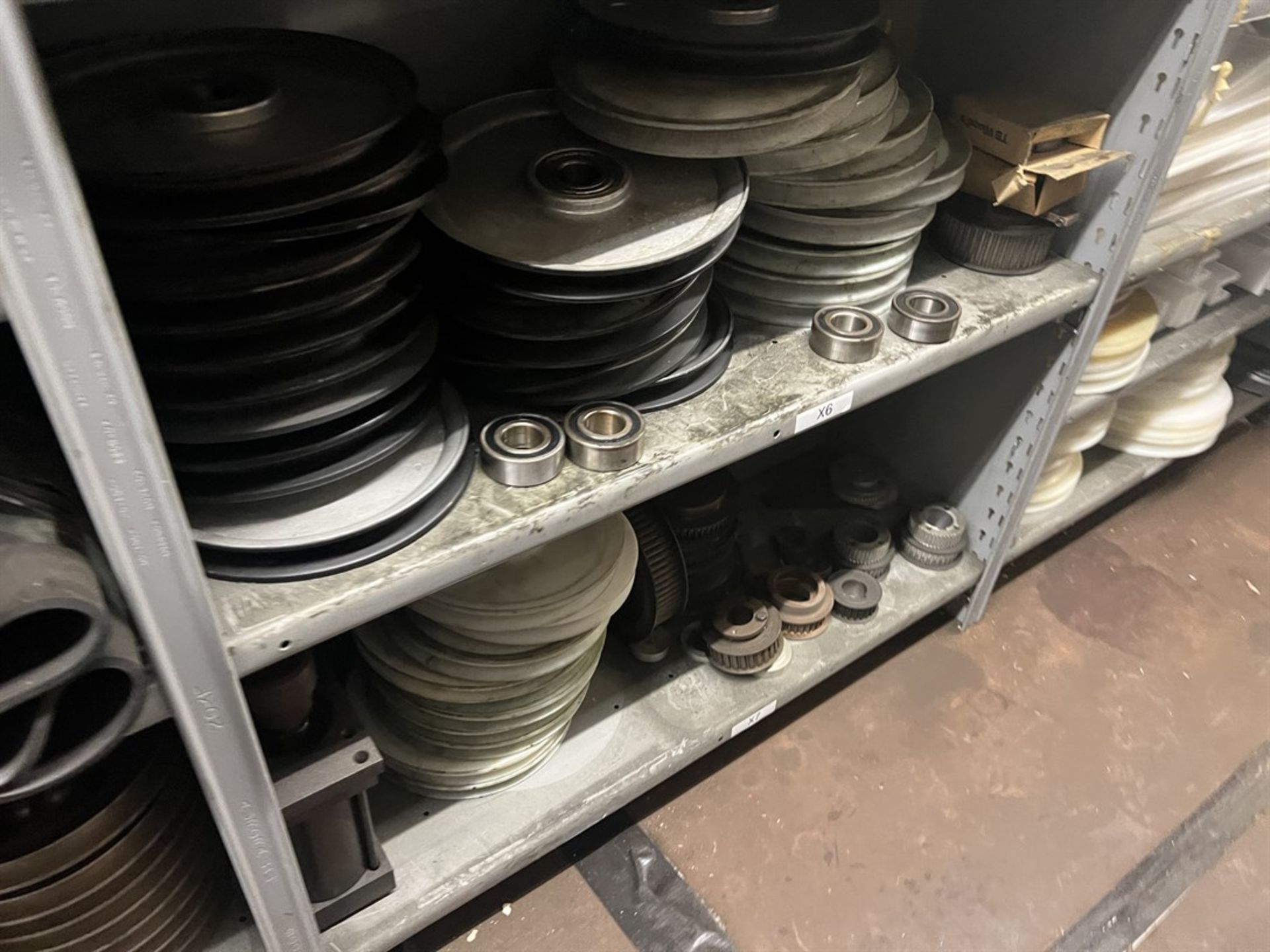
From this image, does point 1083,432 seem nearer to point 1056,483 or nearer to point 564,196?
point 1056,483

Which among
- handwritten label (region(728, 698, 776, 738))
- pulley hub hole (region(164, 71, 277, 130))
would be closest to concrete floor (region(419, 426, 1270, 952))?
handwritten label (region(728, 698, 776, 738))

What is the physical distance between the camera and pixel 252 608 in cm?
72

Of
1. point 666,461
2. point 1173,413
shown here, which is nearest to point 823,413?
point 666,461

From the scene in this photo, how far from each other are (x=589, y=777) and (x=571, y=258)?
0.73 m

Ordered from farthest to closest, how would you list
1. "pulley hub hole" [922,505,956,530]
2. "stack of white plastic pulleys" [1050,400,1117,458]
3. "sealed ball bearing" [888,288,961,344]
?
"stack of white plastic pulleys" [1050,400,1117,458] < "pulley hub hole" [922,505,956,530] < "sealed ball bearing" [888,288,961,344]

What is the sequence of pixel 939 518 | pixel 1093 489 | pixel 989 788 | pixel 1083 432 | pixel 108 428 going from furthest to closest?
pixel 1093 489
pixel 1083 432
pixel 939 518
pixel 989 788
pixel 108 428

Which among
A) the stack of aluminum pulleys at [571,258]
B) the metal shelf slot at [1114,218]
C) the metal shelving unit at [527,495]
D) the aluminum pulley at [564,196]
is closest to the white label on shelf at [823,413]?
the metal shelving unit at [527,495]

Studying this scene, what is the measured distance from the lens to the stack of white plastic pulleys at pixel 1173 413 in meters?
1.92

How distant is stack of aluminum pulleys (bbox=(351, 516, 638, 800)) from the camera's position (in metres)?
1.08

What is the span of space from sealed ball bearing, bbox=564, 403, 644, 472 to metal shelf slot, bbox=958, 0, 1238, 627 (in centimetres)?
76

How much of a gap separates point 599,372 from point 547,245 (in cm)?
14

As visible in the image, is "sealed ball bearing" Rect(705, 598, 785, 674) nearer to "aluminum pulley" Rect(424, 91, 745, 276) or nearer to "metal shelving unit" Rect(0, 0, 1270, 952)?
"metal shelving unit" Rect(0, 0, 1270, 952)

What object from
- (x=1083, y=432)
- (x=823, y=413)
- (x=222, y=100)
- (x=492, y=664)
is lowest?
(x=1083, y=432)

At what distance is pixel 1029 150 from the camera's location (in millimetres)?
1152
